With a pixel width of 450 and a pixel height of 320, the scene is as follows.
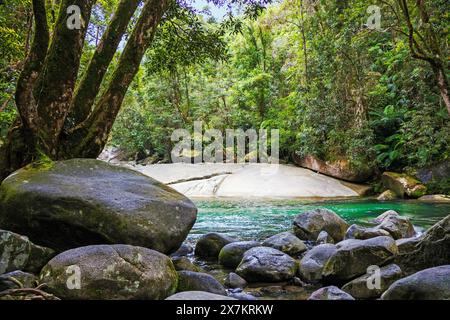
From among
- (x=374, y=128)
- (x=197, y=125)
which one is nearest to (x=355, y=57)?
(x=374, y=128)

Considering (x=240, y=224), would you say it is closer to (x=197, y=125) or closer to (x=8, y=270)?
(x=8, y=270)

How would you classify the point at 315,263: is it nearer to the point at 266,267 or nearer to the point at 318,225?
the point at 266,267

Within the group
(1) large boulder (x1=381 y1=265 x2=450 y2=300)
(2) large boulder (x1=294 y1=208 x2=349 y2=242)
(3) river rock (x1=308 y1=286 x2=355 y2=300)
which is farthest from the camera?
(2) large boulder (x1=294 y1=208 x2=349 y2=242)

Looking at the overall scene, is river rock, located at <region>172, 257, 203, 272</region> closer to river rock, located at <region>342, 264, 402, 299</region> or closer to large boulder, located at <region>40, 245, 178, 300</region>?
large boulder, located at <region>40, 245, 178, 300</region>

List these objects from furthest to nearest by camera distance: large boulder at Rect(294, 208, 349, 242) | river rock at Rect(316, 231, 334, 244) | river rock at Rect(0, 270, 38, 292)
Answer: large boulder at Rect(294, 208, 349, 242)
river rock at Rect(316, 231, 334, 244)
river rock at Rect(0, 270, 38, 292)

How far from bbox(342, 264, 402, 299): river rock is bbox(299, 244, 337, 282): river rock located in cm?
55

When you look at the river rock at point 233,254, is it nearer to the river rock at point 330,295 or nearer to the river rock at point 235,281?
the river rock at point 235,281

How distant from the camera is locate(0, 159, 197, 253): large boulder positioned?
4.22m

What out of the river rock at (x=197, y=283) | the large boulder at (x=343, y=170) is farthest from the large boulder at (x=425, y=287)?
the large boulder at (x=343, y=170)

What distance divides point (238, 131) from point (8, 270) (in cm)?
1944

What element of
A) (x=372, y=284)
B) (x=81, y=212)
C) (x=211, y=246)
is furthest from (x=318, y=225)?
(x=81, y=212)

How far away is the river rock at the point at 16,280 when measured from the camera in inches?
129

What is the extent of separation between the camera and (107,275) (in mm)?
3369

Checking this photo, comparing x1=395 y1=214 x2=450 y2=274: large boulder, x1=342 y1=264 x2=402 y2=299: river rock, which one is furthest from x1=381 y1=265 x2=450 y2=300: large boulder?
x1=395 y1=214 x2=450 y2=274: large boulder
